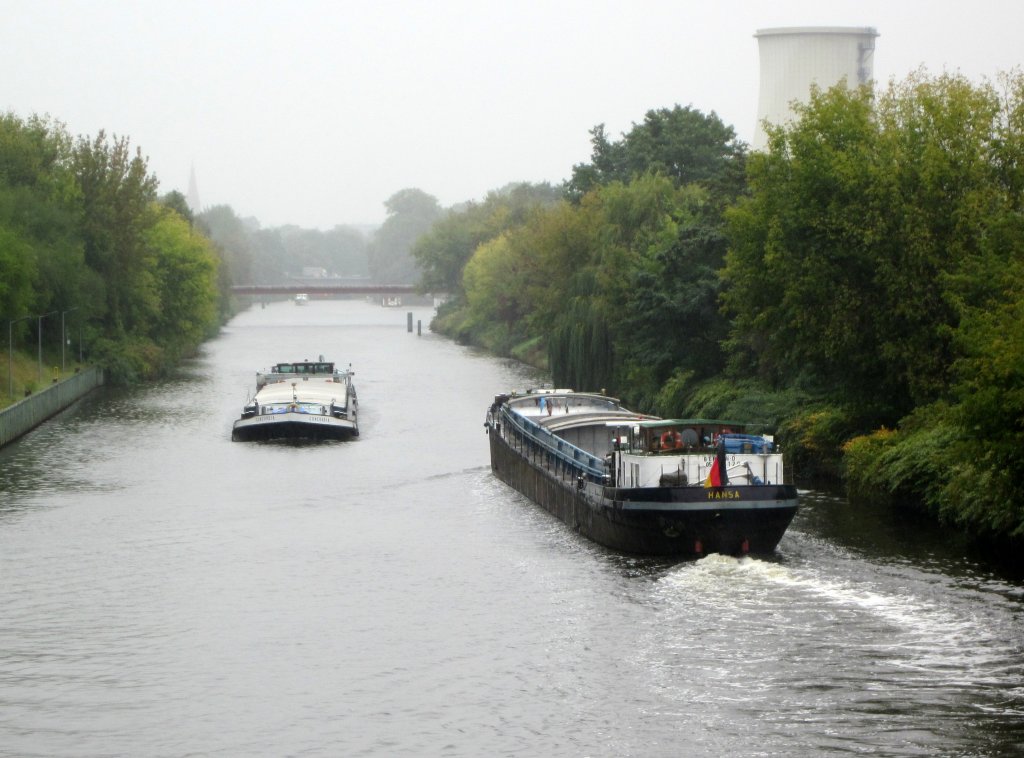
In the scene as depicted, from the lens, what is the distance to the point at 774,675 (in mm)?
28250

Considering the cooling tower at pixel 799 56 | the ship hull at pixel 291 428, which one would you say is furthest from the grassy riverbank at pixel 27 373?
the cooling tower at pixel 799 56

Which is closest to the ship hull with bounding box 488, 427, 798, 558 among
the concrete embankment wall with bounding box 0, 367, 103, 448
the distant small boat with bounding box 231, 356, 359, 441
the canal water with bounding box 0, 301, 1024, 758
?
the canal water with bounding box 0, 301, 1024, 758

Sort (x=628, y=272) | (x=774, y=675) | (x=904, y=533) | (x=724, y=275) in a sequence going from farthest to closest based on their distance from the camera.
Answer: (x=628, y=272)
(x=724, y=275)
(x=904, y=533)
(x=774, y=675)

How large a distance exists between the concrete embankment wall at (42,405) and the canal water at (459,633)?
1187 centimetres

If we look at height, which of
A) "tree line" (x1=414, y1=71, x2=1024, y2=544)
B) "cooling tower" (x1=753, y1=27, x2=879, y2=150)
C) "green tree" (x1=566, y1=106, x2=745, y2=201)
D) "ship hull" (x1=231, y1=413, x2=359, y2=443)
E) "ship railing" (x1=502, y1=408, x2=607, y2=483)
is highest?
"cooling tower" (x1=753, y1=27, x2=879, y2=150)

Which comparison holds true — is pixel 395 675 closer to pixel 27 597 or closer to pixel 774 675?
pixel 774 675

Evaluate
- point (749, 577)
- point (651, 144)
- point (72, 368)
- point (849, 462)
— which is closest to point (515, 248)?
point (651, 144)

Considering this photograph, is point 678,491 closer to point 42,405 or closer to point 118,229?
point 42,405

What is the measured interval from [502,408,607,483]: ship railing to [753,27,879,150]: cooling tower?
154ft

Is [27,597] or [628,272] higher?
[628,272]

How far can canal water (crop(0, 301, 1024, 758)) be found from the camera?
2581cm

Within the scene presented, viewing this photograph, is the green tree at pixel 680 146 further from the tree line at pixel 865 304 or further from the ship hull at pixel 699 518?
the ship hull at pixel 699 518

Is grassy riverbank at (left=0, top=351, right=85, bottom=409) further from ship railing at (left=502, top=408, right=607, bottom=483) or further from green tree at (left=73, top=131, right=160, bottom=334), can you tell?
ship railing at (left=502, top=408, right=607, bottom=483)

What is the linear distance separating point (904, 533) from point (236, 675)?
19447 mm
